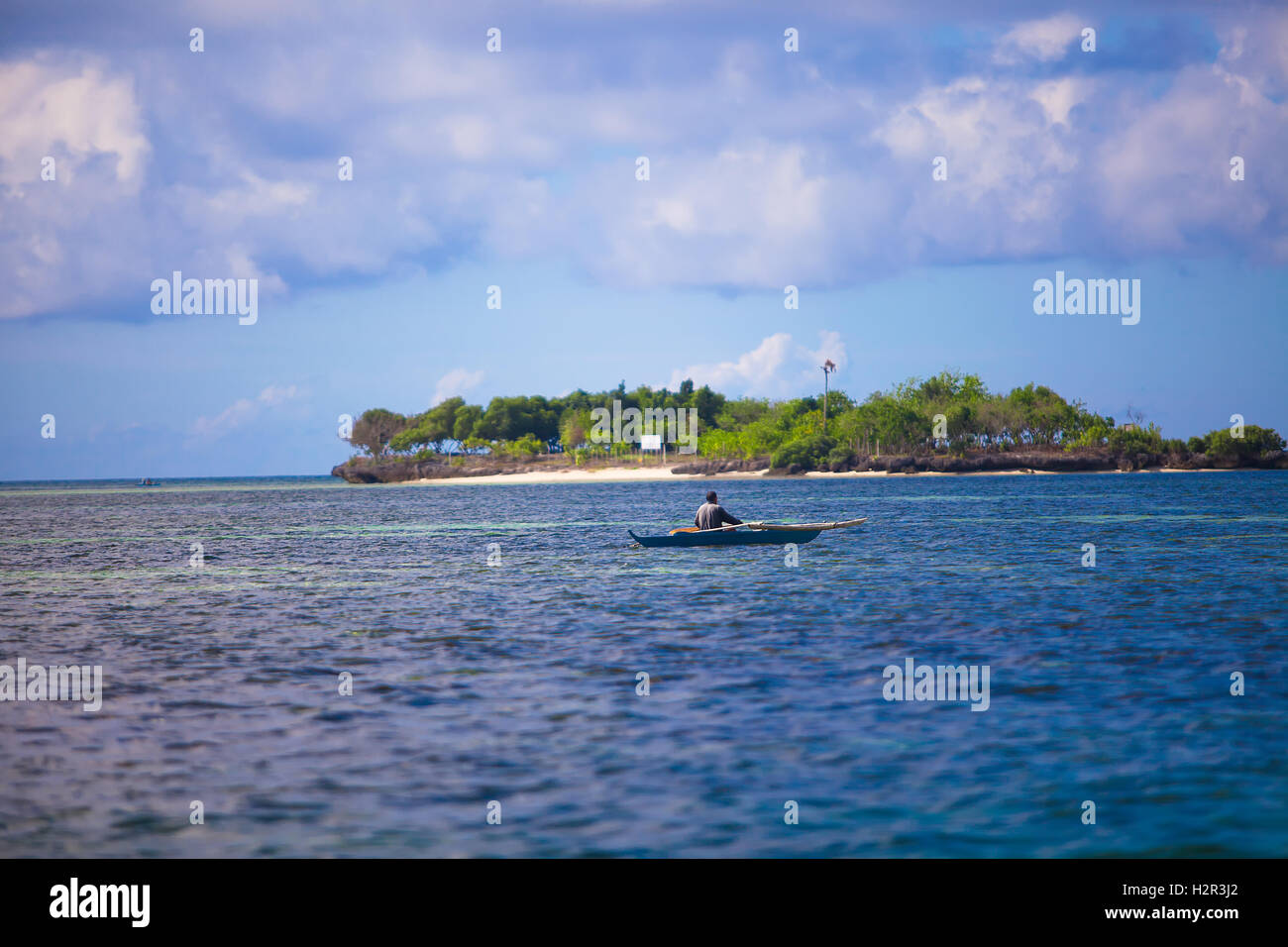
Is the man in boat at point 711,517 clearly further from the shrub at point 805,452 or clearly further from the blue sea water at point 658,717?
the shrub at point 805,452

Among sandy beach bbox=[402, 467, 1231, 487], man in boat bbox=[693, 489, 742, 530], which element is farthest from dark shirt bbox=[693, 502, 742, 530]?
sandy beach bbox=[402, 467, 1231, 487]

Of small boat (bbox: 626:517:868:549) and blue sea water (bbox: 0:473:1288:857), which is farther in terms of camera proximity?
small boat (bbox: 626:517:868:549)

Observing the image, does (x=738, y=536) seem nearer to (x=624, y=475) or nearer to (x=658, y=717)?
(x=658, y=717)

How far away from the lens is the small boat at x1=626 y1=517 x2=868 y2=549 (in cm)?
3400

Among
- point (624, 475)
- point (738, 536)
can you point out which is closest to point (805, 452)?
point (624, 475)

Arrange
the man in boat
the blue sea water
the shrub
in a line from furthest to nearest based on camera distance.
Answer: the shrub, the man in boat, the blue sea water

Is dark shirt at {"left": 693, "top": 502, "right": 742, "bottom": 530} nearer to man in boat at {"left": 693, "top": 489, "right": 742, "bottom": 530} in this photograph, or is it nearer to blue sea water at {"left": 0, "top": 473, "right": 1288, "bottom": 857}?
man in boat at {"left": 693, "top": 489, "right": 742, "bottom": 530}

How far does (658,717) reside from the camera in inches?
523

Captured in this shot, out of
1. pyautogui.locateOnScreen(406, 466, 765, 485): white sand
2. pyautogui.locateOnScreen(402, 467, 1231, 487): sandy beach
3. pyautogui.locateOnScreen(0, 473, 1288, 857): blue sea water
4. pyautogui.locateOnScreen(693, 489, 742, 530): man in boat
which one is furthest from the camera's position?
pyautogui.locateOnScreen(406, 466, 765, 485): white sand

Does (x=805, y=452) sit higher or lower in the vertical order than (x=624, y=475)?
higher

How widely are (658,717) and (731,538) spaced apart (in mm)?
21768

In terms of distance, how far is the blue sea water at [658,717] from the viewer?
9539mm

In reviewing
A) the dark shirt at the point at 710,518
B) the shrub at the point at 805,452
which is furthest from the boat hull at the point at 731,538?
the shrub at the point at 805,452
